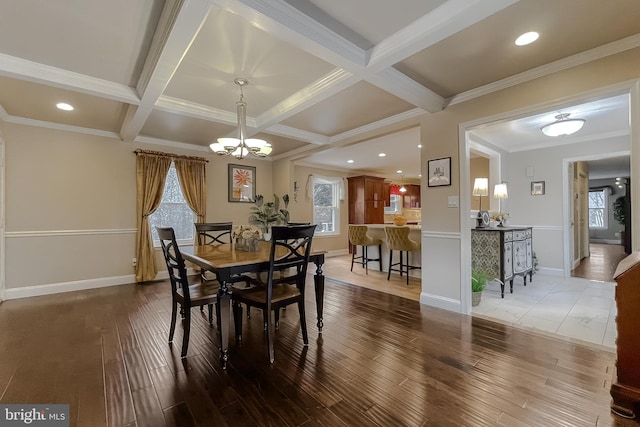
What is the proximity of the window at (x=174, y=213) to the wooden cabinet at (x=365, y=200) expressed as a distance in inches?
164

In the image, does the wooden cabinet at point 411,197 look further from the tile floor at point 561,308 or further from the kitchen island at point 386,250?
the tile floor at point 561,308

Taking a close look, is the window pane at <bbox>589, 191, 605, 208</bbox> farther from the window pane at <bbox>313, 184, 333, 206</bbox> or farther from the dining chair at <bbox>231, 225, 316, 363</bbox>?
the dining chair at <bbox>231, 225, 316, 363</bbox>

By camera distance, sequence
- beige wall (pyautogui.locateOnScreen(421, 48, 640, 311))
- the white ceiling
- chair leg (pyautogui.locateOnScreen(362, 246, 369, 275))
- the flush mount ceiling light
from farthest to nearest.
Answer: chair leg (pyautogui.locateOnScreen(362, 246, 369, 275)) < the flush mount ceiling light < beige wall (pyautogui.locateOnScreen(421, 48, 640, 311)) < the white ceiling

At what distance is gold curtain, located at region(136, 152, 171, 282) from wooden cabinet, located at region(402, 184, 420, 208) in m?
7.51

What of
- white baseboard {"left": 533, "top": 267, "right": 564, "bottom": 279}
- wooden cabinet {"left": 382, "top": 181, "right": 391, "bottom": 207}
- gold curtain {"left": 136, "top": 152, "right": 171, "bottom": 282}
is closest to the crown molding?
white baseboard {"left": 533, "top": 267, "right": 564, "bottom": 279}

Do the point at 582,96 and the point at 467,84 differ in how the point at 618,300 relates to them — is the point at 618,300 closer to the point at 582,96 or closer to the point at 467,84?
the point at 582,96

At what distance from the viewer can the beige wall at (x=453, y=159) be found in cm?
240

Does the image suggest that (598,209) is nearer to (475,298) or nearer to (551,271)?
(551,271)

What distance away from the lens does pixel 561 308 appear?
10.2 feet

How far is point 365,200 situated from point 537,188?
366 cm

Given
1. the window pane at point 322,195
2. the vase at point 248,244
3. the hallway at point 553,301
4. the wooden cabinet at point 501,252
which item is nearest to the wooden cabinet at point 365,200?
the window pane at point 322,195

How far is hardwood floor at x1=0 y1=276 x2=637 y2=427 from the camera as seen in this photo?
→ 149cm

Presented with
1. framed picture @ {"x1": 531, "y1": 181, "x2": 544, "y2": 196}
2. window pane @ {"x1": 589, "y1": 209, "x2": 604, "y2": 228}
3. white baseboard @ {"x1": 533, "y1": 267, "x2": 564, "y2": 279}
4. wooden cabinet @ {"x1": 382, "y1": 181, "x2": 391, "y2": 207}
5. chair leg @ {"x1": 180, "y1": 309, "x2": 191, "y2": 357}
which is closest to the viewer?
chair leg @ {"x1": 180, "y1": 309, "x2": 191, "y2": 357}

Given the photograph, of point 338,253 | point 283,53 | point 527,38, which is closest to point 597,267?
point 338,253
